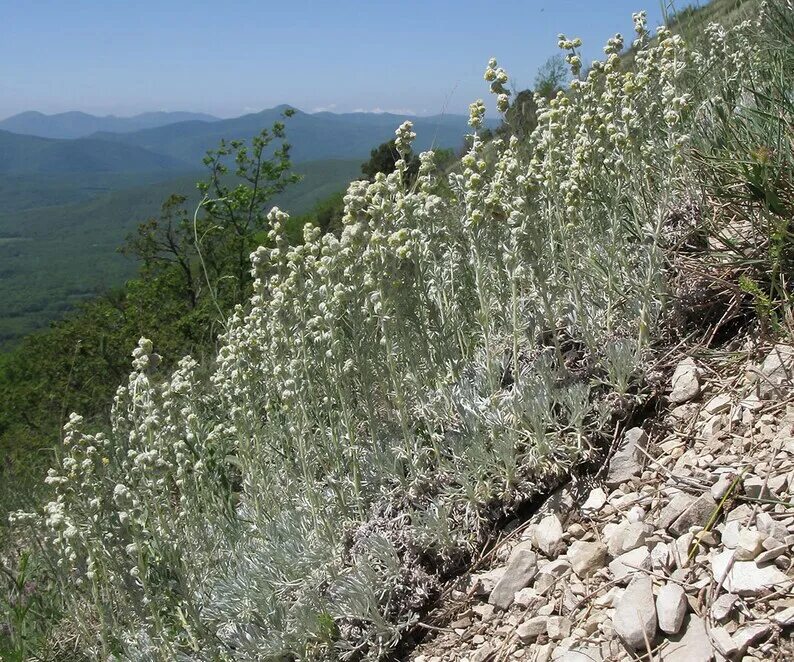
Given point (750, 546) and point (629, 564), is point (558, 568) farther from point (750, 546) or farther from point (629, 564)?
point (750, 546)

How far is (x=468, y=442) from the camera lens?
3.20m

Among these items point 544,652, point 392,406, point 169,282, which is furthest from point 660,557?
point 169,282

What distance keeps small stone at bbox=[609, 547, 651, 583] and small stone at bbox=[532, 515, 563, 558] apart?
0.33 meters

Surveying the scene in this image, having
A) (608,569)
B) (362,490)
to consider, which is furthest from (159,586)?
(608,569)

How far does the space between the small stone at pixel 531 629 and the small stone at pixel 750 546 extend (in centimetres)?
74

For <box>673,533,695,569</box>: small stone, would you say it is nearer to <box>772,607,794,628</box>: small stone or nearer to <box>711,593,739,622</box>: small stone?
<box>711,593,739,622</box>: small stone

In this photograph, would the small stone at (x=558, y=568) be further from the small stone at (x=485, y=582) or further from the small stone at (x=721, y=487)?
the small stone at (x=721, y=487)

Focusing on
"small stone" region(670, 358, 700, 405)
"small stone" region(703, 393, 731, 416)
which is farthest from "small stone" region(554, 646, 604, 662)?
"small stone" region(670, 358, 700, 405)

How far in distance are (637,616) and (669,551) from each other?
1.00 feet

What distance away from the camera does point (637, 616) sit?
206 centimetres

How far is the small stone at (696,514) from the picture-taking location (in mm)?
2299

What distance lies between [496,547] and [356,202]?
178 cm

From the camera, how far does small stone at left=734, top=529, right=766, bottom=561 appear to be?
2.04 m

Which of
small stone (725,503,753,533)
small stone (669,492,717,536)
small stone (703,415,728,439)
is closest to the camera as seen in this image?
small stone (725,503,753,533)
